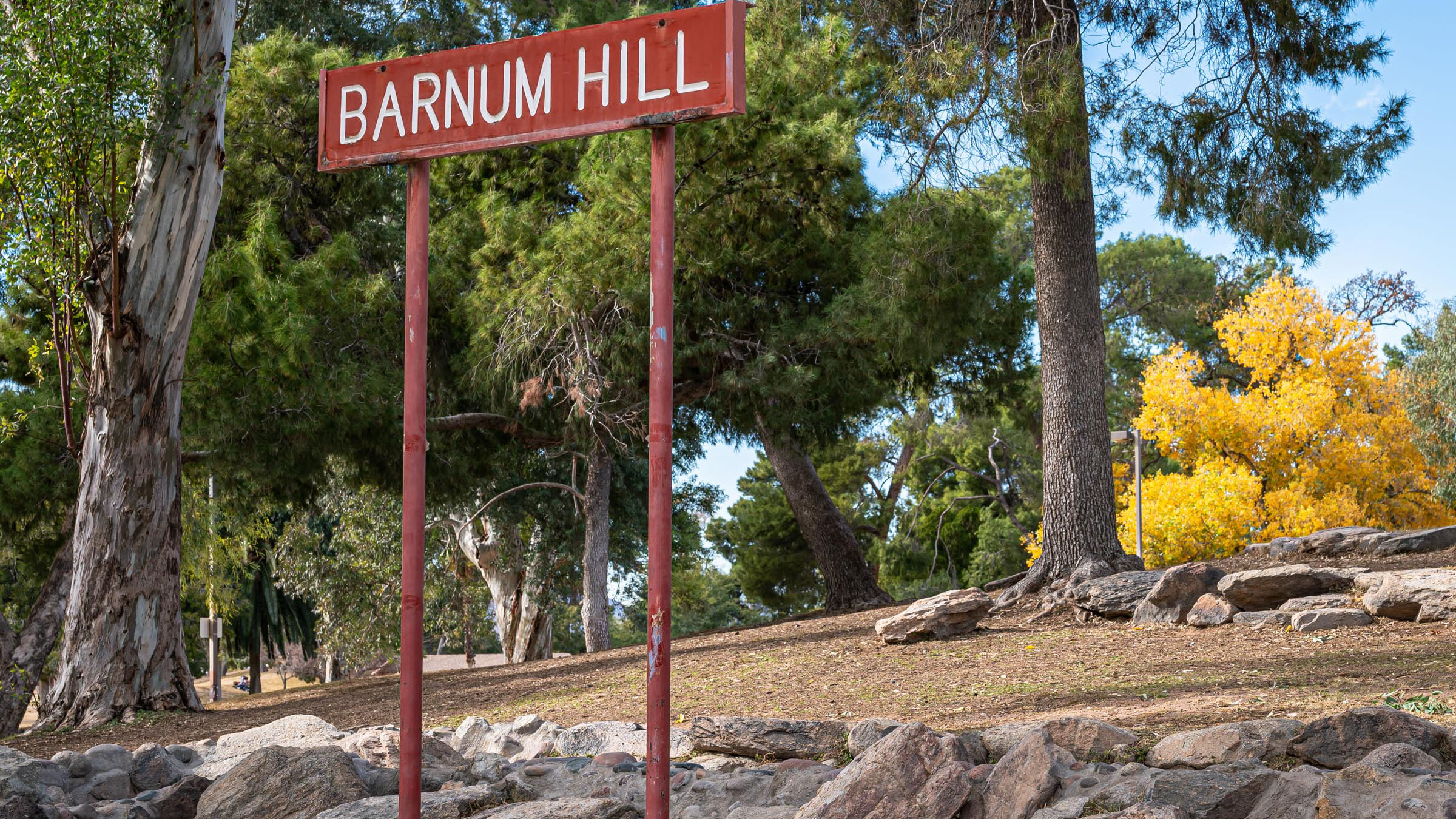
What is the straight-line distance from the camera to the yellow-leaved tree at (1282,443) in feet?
54.4

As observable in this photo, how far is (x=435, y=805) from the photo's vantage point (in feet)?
15.2

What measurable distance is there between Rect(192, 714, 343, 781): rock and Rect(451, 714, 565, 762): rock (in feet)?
2.33

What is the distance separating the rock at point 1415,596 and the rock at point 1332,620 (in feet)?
0.45

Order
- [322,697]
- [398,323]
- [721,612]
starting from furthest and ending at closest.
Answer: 1. [721,612]
2. [398,323]
3. [322,697]

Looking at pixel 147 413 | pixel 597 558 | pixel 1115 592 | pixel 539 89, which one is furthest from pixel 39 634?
pixel 539 89

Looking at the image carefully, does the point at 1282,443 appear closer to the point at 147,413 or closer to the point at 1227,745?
the point at 1227,745

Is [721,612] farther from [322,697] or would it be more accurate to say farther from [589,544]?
[322,697]

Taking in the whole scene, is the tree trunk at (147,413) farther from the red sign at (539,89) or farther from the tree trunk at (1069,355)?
the red sign at (539,89)

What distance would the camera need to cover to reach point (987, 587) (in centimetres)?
1234

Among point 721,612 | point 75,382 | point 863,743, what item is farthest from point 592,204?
point 721,612

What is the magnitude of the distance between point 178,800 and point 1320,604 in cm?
734

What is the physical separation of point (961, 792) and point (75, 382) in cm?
1039

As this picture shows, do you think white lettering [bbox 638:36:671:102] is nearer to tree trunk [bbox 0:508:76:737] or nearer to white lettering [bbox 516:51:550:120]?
white lettering [bbox 516:51:550:120]

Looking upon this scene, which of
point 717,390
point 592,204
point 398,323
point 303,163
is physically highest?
point 303,163
